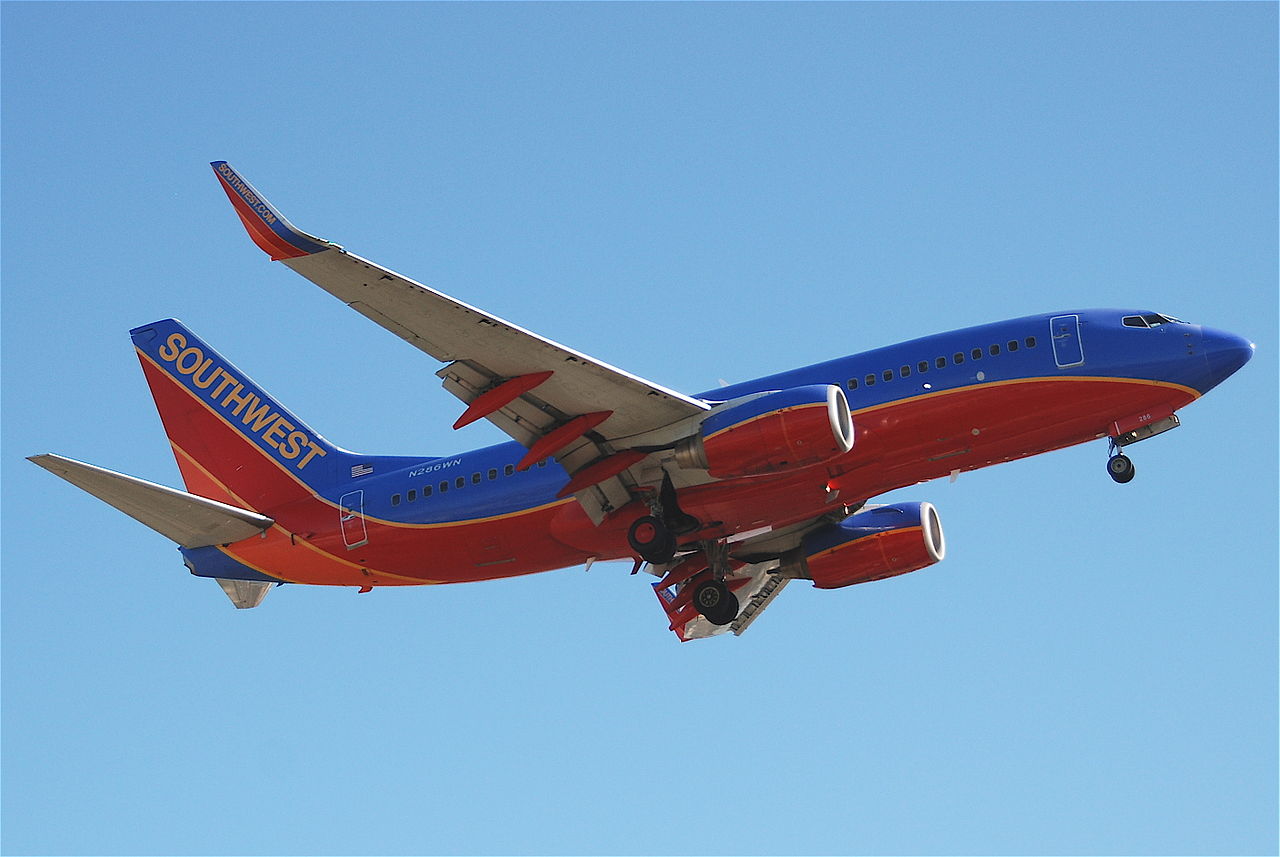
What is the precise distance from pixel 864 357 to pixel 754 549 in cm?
793

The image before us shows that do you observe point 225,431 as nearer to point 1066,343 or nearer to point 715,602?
point 715,602

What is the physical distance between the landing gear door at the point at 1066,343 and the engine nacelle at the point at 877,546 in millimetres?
7225

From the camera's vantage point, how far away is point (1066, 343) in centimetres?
3106

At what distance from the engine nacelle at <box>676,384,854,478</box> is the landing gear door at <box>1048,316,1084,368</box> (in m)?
4.55

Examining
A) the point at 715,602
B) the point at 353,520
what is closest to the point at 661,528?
the point at 715,602

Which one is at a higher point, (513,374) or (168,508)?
(513,374)

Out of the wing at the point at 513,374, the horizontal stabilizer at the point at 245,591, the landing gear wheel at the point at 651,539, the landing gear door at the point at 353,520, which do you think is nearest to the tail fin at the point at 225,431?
the landing gear door at the point at 353,520

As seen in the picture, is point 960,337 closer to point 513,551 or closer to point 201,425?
point 513,551

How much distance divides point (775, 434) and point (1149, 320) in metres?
8.41

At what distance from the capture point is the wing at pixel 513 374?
26.7 meters

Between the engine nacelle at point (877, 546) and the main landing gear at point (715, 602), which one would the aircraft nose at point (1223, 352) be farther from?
the main landing gear at point (715, 602)

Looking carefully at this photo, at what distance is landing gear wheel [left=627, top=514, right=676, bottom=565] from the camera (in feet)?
105

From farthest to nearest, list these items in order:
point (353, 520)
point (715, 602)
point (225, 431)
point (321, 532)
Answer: point (225, 431) < point (715, 602) < point (321, 532) < point (353, 520)

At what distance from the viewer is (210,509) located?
34906mm
